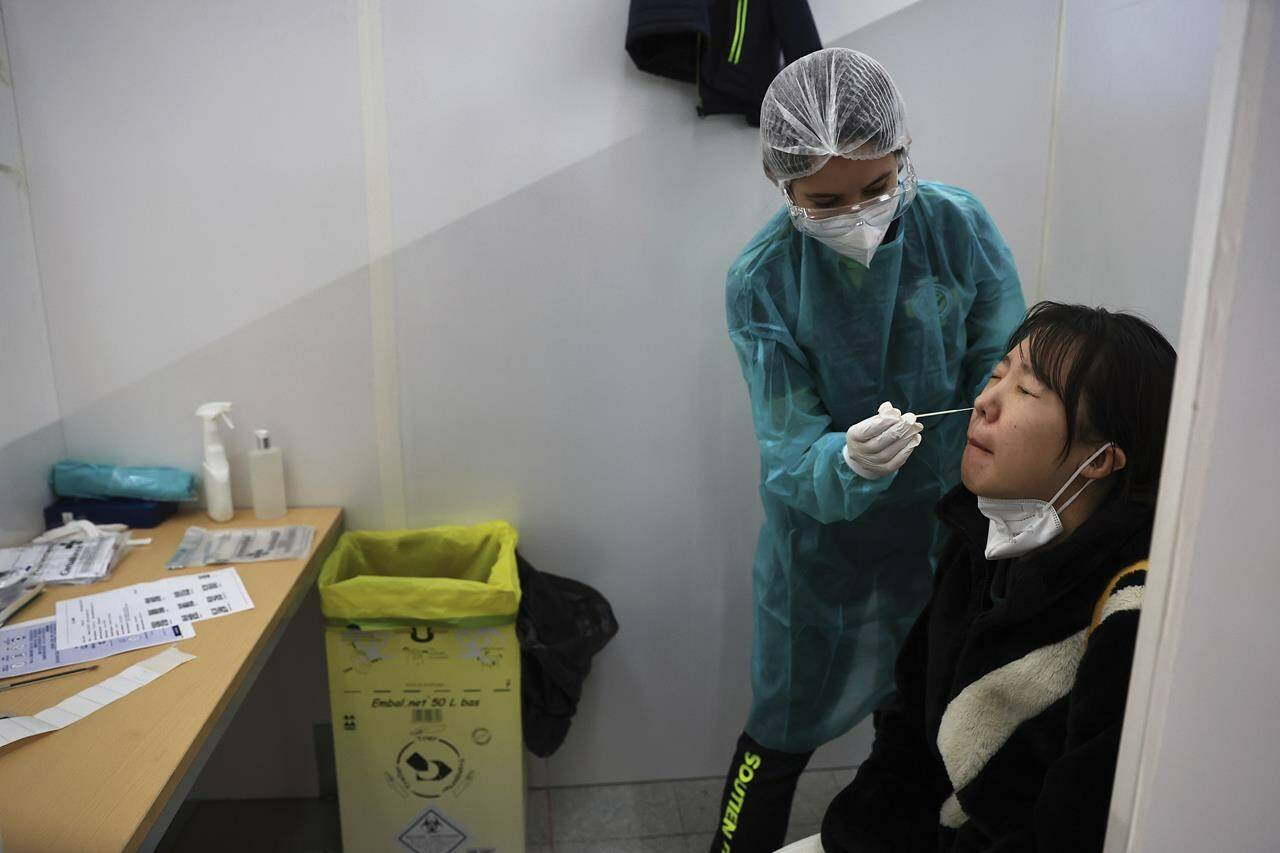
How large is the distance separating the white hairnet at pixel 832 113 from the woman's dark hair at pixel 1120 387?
1.46 ft

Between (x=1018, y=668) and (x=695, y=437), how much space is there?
44.2 inches

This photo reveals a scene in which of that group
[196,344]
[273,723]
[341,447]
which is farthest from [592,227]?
[273,723]

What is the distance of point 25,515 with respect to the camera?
66.9 inches

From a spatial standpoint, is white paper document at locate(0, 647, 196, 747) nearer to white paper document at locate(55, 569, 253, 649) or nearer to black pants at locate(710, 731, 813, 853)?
white paper document at locate(55, 569, 253, 649)

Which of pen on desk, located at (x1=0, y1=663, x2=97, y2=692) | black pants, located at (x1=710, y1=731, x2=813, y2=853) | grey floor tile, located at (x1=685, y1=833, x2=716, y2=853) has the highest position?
pen on desk, located at (x1=0, y1=663, x2=97, y2=692)

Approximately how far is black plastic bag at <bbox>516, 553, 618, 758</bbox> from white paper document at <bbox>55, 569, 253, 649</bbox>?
58 cm

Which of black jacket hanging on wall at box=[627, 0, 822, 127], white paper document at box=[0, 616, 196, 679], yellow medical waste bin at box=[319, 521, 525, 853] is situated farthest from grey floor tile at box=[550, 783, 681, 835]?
black jacket hanging on wall at box=[627, 0, 822, 127]

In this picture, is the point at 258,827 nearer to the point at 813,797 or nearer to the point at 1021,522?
the point at 813,797

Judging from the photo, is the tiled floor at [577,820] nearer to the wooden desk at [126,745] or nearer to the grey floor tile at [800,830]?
the grey floor tile at [800,830]

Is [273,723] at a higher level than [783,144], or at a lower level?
lower

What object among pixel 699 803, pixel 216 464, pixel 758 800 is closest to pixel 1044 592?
pixel 758 800

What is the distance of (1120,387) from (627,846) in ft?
5.16

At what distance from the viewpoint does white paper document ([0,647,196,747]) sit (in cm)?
107

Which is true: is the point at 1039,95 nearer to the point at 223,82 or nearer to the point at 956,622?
the point at 956,622
